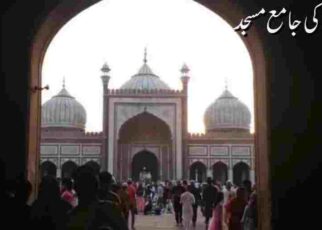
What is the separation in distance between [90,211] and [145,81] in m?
27.2

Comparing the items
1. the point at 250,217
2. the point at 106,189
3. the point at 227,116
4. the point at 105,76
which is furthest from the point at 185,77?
the point at 106,189

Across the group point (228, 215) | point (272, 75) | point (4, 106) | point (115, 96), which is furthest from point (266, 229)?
point (115, 96)

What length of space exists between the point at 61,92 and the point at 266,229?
28821mm

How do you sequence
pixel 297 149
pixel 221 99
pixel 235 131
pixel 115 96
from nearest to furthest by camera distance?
pixel 297 149, pixel 115 96, pixel 235 131, pixel 221 99

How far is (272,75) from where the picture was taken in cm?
686

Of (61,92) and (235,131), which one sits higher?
(61,92)

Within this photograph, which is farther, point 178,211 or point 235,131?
point 235,131

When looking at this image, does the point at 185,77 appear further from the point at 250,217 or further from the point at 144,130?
the point at 250,217

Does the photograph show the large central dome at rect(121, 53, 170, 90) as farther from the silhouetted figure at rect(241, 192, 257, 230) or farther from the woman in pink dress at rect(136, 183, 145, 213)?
the silhouetted figure at rect(241, 192, 257, 230)

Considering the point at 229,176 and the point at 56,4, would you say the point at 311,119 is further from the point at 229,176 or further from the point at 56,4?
the point at 229,176

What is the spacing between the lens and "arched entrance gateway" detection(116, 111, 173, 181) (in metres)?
28.6

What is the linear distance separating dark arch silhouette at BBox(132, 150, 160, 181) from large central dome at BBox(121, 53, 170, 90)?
3181mm

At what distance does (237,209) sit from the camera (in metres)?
7.06

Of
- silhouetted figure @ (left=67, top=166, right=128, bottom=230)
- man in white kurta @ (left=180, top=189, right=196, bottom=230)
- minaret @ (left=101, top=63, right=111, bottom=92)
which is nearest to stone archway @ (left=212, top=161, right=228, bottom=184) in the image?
minaret @ (left=101, top=63, right=111, bottom=92)
